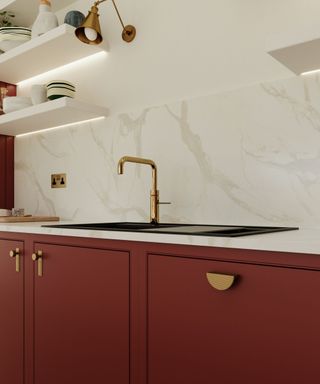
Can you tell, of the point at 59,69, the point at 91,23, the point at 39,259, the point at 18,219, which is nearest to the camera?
the point at 39,259

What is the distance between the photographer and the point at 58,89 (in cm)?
220

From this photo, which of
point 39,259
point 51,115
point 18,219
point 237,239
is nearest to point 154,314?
point 237,239

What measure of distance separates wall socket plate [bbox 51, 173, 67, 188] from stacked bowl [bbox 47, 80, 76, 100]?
1.57 feet

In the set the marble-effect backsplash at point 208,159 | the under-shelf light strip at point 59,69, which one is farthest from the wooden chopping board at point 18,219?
the under-shelf light strip at point 59,69

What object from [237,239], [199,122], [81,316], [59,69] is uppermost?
[59,69]

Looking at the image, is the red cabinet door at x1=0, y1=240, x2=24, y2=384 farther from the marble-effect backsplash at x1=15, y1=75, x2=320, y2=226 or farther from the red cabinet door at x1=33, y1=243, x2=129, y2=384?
the marble-effect backsplash at x1=15, y1=75, x2=320, y2=226

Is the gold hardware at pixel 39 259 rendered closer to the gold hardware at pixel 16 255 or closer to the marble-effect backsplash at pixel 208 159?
the gold hardware at pixel 16 255

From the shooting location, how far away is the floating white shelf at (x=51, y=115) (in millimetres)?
2112

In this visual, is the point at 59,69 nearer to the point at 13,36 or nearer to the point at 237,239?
the point at 13,36

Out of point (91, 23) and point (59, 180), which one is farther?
point (59, 180)

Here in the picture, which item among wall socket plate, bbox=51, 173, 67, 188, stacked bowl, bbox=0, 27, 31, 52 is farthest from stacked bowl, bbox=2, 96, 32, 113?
wall socket plate, bbox=51, 173, 67, 188

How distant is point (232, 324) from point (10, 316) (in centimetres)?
114

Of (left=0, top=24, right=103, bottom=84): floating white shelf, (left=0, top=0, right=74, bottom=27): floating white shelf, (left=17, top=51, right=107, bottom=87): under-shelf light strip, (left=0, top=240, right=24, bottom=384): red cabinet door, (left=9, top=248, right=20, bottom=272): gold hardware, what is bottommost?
(left=0, top=240, right=24, bottom=384): red cabinet door

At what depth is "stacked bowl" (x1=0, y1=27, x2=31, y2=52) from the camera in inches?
95.6
